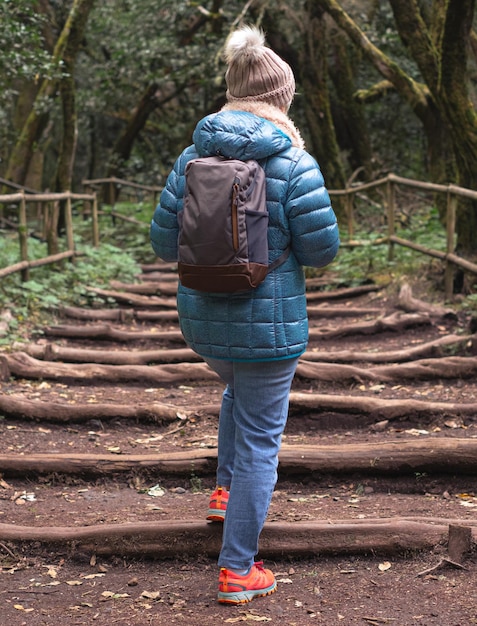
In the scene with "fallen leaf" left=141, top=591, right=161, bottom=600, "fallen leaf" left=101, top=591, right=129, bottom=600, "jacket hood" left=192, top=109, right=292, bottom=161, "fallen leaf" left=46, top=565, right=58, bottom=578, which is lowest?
"fallen leaf" left=46, top=565, right=58, bottom=578

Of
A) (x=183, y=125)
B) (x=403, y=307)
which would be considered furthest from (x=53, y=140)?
(x=403, y=307)

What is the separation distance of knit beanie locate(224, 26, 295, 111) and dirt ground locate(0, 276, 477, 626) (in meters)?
1.73

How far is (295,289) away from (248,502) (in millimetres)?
766

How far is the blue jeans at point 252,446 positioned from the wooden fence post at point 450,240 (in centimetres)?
572

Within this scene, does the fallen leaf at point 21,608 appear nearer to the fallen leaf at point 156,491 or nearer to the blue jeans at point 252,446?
the blue jeans at point 252,446

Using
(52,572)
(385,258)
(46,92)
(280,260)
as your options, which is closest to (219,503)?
(52,572)

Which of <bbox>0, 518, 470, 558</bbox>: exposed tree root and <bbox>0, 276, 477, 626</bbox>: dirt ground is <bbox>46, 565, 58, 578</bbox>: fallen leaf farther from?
<bbox>0, 518, 470, 558</bbox>: exposed tree root

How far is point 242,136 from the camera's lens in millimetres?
2891

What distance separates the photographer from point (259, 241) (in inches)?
113

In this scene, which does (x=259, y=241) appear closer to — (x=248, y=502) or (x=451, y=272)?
(x=248, y=502)

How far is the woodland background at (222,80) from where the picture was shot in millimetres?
10234

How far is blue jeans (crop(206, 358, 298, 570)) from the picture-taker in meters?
3.02

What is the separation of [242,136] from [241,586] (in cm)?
157

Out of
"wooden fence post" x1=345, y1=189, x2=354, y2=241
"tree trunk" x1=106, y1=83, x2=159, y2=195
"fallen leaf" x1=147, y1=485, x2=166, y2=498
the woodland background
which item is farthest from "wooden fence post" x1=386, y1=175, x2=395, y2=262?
"tree trunk" x1=106, y1=83, x2=159, y2=195
